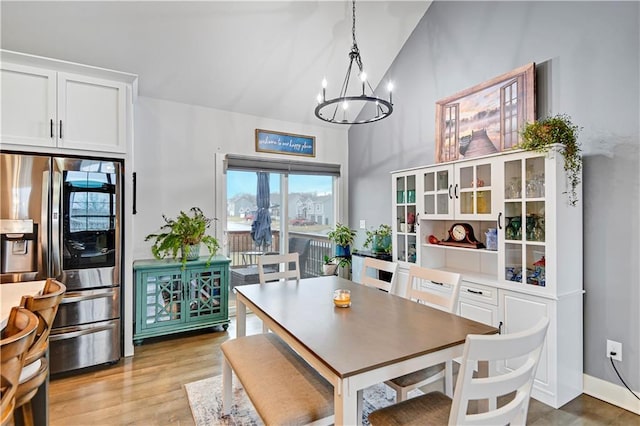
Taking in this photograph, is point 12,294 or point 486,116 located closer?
point 12,294

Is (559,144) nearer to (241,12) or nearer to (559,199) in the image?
(559,199)

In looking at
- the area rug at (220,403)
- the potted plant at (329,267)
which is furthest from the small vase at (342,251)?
the area rug at (220,403)

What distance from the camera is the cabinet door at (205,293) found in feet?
11.4

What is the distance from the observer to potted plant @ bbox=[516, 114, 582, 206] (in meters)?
2.26

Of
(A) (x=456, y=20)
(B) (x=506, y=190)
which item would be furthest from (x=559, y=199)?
(A) (x=456, y=20)

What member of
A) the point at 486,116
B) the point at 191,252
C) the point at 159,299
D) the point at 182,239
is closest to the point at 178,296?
the point at 159,299

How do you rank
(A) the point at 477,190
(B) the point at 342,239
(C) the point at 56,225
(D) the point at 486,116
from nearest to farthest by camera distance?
(C) the point at 56,225, (A) the point at 477,190, (D) the point at 486,116, (B) the point at 342,239

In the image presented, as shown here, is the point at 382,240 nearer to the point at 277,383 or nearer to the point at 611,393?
the point at 611,393

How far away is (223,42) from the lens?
333 cm

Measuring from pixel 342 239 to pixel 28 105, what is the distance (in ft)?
11.6

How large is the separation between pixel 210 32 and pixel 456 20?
8.13ft

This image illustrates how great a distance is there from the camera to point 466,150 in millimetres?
3262

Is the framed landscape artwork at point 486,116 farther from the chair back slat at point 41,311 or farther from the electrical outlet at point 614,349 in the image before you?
the chair back slat at point 41,311

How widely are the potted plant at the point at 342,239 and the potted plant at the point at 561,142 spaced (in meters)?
2.69
